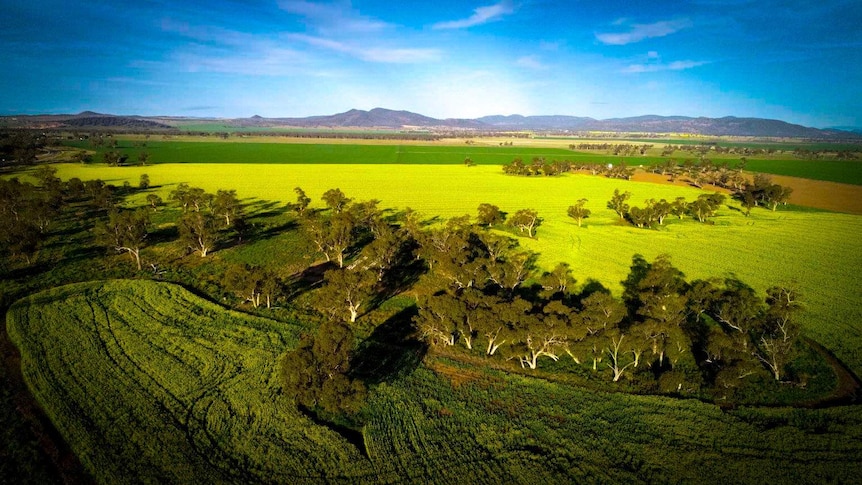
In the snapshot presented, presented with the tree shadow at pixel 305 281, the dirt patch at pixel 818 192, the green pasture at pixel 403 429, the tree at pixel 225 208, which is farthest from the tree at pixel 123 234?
the dirt patch at pixel 818 192

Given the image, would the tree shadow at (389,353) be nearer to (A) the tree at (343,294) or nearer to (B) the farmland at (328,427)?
(B) the farmland at (328,427)

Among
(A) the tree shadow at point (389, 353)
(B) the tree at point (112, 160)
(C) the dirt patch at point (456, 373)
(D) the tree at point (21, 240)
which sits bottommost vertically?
(C) the dirt patch at point (456, 373)

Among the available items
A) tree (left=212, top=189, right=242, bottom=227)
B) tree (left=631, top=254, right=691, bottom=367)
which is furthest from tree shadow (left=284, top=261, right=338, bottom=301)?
tree (left=631, top=254, right=691, bottom=367)

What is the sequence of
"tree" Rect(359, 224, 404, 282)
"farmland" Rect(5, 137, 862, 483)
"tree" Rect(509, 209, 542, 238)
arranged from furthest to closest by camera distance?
"tree" Rect(509, 209, 542, 238) < "tree" Rect(359, 224, 404, 282) < "farmland" Rect(5, 137, 862, 483)

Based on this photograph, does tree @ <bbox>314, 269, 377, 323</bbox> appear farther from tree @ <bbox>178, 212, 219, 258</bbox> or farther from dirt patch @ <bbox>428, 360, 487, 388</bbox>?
tree @ <bbox>178, 212, 219, 258</bbox>

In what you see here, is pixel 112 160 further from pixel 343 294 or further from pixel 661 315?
pixel 661 315

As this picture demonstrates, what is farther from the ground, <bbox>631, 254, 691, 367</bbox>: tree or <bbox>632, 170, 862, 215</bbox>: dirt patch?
<bbox>632, 170, 862, 215</bbox>: dirt patch
